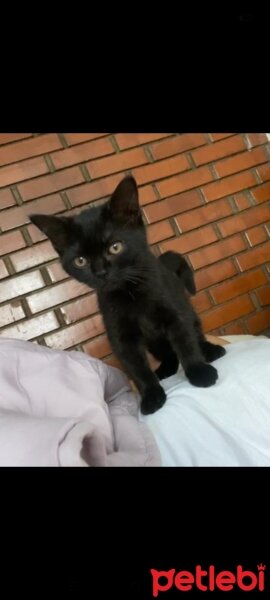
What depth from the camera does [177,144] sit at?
160 cm

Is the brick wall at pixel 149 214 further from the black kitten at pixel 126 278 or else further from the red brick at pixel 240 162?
the black kitten at pixel 126 278

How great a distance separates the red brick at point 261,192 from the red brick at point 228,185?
0.11 ft

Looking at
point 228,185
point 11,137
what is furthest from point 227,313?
point 11,137

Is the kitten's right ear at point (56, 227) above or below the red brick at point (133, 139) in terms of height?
below

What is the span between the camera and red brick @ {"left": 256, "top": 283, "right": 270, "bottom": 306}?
5.42 ft

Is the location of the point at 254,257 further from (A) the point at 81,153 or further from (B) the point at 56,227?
(B) the point at 56,227

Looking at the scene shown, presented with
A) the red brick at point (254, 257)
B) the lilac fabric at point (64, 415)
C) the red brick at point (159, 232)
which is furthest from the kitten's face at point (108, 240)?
the red brick at point (254, 257)

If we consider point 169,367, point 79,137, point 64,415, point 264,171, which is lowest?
point 169,367

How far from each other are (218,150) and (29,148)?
768 millimetres

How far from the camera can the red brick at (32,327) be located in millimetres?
1366

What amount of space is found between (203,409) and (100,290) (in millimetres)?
419
